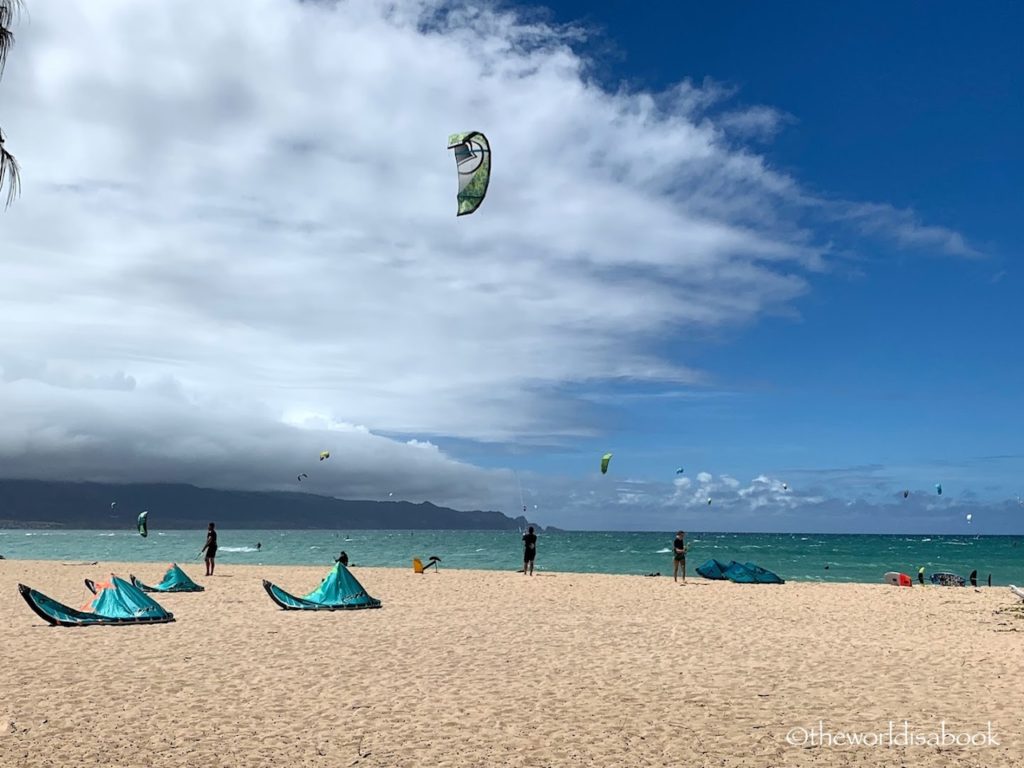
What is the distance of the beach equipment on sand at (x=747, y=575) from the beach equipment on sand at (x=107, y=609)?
59.1 feet

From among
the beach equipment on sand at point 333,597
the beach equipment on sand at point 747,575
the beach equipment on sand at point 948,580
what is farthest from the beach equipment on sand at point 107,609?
the beach equipment on sand at point 948,580

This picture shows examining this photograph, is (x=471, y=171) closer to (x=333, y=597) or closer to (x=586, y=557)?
(x=333, y=597)

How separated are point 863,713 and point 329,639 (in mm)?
8289

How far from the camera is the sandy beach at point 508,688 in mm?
7211

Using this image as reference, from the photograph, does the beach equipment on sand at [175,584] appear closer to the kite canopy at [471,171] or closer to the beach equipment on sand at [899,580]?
the kite canopy at [471,171]

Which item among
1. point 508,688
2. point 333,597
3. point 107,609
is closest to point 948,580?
point 333,597

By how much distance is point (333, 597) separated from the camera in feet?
57.0

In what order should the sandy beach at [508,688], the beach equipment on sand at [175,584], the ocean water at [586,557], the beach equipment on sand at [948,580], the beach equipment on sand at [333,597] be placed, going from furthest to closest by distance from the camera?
the ocean water at [586,557]
the beach equipment on sand at [948,580]
the beach equipment on sand at [175,584]
the beach equipment on sand at [333,597]
the sandy beach at [508,688]

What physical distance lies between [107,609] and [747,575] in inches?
773

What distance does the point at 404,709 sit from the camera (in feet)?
28.2

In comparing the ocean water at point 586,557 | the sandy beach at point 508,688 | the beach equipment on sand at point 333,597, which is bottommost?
the ocean water at point 586,557

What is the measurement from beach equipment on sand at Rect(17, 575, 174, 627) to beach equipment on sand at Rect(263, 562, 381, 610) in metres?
2.30

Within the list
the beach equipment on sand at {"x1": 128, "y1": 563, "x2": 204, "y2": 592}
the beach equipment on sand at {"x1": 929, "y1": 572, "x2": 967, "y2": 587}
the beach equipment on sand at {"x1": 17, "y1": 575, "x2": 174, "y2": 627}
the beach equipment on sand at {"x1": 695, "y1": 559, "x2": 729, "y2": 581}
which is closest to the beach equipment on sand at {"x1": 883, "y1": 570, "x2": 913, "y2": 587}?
the beach equipment on sand at {"x1": 929, "y1": 572, "x2": 967, "y2": 587}

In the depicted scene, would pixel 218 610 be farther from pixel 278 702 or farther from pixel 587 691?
pixel 587 691
